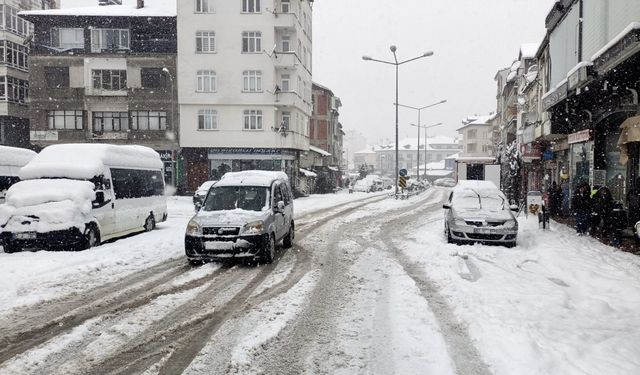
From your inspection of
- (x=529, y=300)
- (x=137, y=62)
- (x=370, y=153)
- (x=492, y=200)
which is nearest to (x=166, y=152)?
(x=137, y=62)

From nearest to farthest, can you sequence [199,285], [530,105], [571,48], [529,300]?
[529,300] < [199,285] < [571,48] < [530,105]

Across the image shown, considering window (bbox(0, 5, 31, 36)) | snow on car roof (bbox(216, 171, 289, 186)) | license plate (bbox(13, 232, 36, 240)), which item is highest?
window (bbox(0, 5, 31, 36))

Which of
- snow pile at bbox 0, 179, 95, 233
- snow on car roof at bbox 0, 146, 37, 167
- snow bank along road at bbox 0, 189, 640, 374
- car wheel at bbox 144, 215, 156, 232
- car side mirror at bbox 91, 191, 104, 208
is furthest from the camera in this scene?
snow on car roof at bbox 0, 146, 37, 167

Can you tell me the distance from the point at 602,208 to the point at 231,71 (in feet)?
95.1

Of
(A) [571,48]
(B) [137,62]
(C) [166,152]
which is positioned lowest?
(C) [166,152]

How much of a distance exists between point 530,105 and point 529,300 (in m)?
33.3

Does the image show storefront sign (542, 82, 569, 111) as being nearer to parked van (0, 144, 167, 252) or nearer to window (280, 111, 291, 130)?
parked van (0, 144, 167, 252)

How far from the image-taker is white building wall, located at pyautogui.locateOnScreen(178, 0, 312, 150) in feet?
125

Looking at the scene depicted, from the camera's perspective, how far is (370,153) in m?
174

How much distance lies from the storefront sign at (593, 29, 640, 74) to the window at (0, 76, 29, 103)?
133 feet

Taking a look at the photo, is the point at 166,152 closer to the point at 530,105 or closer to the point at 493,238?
the point at 530,105

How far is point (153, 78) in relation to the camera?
39.2 metres

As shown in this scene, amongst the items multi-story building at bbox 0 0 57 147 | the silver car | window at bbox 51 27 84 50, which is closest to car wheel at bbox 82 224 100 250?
the silver car

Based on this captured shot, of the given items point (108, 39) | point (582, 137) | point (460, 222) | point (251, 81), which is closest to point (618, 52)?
point (460, 222)
